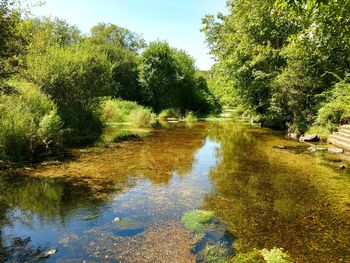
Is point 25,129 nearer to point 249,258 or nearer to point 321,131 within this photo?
point 249,258

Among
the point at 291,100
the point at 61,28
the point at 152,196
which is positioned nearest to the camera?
the point at 152,196

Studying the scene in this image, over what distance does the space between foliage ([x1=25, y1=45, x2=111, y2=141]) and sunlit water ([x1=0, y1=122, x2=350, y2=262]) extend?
4.67m

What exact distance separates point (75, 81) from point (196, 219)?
1273 cm

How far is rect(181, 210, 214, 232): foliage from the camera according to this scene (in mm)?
5984

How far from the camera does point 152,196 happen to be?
7918 mm

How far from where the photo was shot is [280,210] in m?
6.98

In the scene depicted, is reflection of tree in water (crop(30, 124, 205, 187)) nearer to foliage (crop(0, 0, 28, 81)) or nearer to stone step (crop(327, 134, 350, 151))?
foliage (crop(0, 0, 28, 81))

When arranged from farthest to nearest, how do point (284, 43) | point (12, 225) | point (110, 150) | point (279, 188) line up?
point (284, 43), point (110, 150), point (279, 188), point (12, 225)

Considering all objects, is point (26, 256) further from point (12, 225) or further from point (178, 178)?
point (178, 178)

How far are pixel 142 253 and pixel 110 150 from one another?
358 inches

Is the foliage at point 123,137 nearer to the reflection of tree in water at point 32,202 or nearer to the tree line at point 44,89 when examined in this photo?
the tree line at point 44,89

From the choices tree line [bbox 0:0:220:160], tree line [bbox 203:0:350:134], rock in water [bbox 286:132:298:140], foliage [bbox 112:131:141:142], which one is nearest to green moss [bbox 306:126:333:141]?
tree line [bbox 203:0:350:134]

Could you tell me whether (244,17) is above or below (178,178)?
above

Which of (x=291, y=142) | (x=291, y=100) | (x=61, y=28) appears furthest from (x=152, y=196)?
(x=61, y=28)
